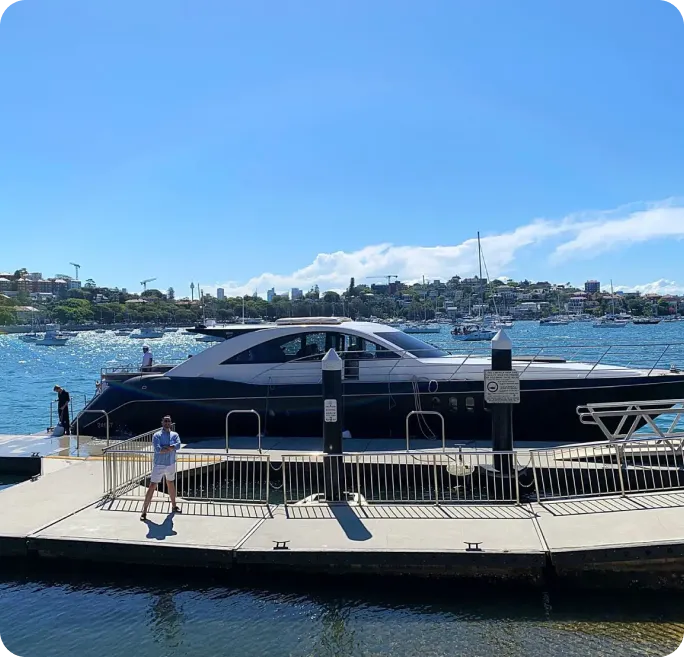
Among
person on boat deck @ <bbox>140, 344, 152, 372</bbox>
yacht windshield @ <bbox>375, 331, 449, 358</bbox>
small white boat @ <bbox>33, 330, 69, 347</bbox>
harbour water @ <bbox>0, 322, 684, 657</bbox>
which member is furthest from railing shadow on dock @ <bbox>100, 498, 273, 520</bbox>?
small white boat @ <bbox>33, 330, 69, 347</bbox>

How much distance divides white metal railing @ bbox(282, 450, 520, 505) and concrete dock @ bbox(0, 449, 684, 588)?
355 millimetres

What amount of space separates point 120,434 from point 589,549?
12110 mm

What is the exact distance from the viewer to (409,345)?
16609mm

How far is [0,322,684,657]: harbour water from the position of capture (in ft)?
23.8

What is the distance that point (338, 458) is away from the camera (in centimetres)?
1039

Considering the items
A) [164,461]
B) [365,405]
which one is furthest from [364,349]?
[164,461]

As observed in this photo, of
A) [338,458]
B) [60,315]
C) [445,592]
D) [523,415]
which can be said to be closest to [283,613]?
[445,592]

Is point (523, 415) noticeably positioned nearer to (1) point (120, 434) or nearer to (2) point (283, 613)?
(2) point (283, 613)

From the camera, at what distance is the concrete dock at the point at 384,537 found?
816cm

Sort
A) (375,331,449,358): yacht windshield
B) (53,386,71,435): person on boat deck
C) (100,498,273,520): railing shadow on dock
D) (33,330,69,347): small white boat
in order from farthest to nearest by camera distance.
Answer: (33,330,69,347): small white boat
(53,386,71,435): person on boat deck
(375,331,449,358): yacht windshield
(100,498,273,520): railing shadow on dock

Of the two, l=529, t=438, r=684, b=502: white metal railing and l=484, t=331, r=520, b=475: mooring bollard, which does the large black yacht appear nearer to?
l=529, t=438, r=684, b=502: white metal railing

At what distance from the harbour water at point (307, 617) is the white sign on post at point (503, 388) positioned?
3217 millimetres

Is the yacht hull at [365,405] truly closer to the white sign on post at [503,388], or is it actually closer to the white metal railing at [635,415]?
the white metal railing at [635,415]

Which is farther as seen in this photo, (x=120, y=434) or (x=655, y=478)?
(x=120, y=434)
